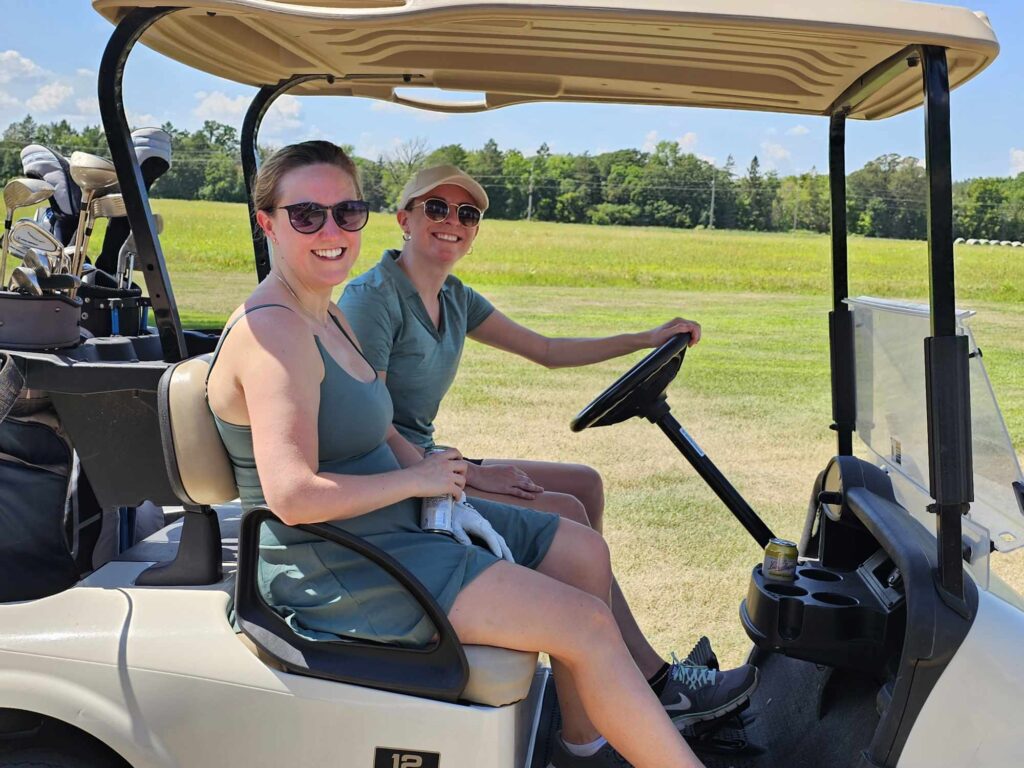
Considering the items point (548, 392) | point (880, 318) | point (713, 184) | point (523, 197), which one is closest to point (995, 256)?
point (713, 184)

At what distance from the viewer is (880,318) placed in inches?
92.8

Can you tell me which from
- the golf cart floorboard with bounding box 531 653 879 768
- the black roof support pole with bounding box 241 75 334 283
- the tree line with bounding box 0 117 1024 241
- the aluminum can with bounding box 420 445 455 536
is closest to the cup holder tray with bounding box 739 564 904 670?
the golf cart floorboard with bounding box 531 653 879 768

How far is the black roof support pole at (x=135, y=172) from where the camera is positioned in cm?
180

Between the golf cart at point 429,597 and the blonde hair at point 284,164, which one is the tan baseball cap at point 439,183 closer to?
the golf cart at point 429,597

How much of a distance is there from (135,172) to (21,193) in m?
1.12

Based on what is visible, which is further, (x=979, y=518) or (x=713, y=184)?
(x=713, y=184)

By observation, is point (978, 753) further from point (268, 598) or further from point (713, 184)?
→ point (713, 184)

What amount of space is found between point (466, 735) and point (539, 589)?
291 mm

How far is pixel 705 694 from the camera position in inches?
87.9

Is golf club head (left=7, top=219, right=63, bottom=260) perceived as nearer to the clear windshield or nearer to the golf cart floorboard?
the golf cart floorboard

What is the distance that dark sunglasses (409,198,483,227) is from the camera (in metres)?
2.60

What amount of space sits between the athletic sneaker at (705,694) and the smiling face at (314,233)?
1169 millimetres

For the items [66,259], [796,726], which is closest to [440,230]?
[66,259]

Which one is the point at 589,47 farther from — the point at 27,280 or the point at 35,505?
the point at 35,505
